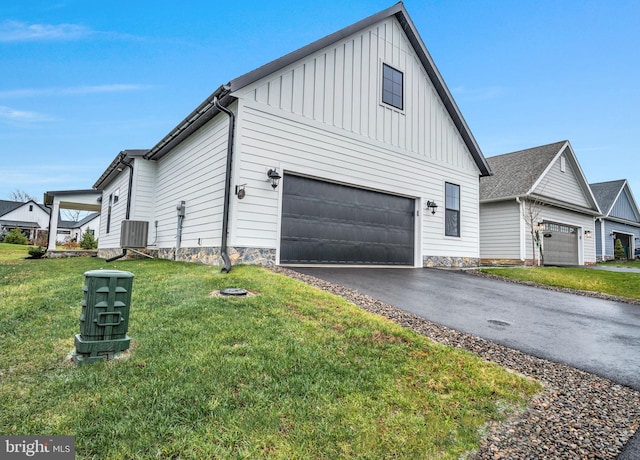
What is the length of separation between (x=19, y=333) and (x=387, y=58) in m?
10.6

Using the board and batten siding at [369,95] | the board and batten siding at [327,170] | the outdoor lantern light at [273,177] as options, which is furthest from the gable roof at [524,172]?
the outdoor lantern light at [273,177]

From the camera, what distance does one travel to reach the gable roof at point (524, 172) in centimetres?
1509

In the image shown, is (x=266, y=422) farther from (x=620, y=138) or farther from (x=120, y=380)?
(x=620, y=138)

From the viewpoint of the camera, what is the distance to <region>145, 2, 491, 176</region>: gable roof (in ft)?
24.6

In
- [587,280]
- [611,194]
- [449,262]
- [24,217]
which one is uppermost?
[611,194]

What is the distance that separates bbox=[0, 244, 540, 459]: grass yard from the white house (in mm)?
3375

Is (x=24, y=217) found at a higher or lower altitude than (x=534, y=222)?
higher

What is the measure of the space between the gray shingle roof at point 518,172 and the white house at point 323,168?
10.2 feet

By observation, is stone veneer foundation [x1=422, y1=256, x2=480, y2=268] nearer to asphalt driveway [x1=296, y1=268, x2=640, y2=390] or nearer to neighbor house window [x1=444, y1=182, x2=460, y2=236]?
neighbor house window [x1=444, y1=182, x2=460, y2=236]

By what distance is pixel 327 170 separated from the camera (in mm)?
8914

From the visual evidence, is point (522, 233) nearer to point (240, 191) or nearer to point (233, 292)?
point (240, 191)

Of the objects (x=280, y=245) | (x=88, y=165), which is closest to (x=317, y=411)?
(x=280, y=245)

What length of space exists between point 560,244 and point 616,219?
30.7 feet

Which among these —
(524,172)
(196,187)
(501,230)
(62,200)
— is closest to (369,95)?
(196,187)
